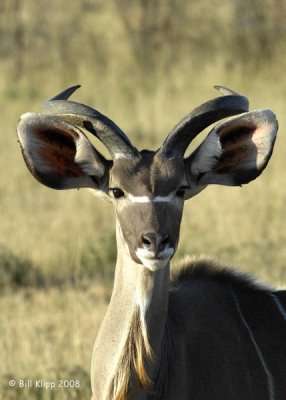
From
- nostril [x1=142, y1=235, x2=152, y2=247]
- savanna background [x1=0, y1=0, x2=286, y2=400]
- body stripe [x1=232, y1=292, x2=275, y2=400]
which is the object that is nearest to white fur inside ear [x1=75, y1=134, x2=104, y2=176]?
nostril [x1=142, y1=235, x2=152, y2=247]

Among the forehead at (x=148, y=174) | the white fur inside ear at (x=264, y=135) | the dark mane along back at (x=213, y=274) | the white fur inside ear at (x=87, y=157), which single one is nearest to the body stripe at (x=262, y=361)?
the dark mane along back at (x=213, y=274)

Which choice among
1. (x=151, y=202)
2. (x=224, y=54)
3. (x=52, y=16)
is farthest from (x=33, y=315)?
(x=52, y=16)

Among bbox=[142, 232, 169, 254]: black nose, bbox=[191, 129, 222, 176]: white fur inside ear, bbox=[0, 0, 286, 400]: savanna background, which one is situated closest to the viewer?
bbox=[142, 232, 169, 254]: black nose

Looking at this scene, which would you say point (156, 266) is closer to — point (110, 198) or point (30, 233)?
point (110, 198)

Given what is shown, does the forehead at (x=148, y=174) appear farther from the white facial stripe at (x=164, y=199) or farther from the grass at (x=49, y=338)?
the grass at (x=49, y=338)

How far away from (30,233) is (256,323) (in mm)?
4680

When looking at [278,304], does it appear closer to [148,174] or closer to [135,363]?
[135,363]

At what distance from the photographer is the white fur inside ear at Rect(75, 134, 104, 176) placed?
4199 millimetres

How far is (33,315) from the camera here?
6984 mm

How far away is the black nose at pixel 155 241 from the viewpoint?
3.77m

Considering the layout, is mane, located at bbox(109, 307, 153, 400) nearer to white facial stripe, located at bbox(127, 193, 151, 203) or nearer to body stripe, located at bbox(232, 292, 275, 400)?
white facial stripe, located at bbox(127, 193, 151, 203)

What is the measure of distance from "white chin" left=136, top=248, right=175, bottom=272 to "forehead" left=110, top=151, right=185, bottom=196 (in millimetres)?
256

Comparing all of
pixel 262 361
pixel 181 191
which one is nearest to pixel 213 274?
pixel 262 361

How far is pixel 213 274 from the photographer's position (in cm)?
464
